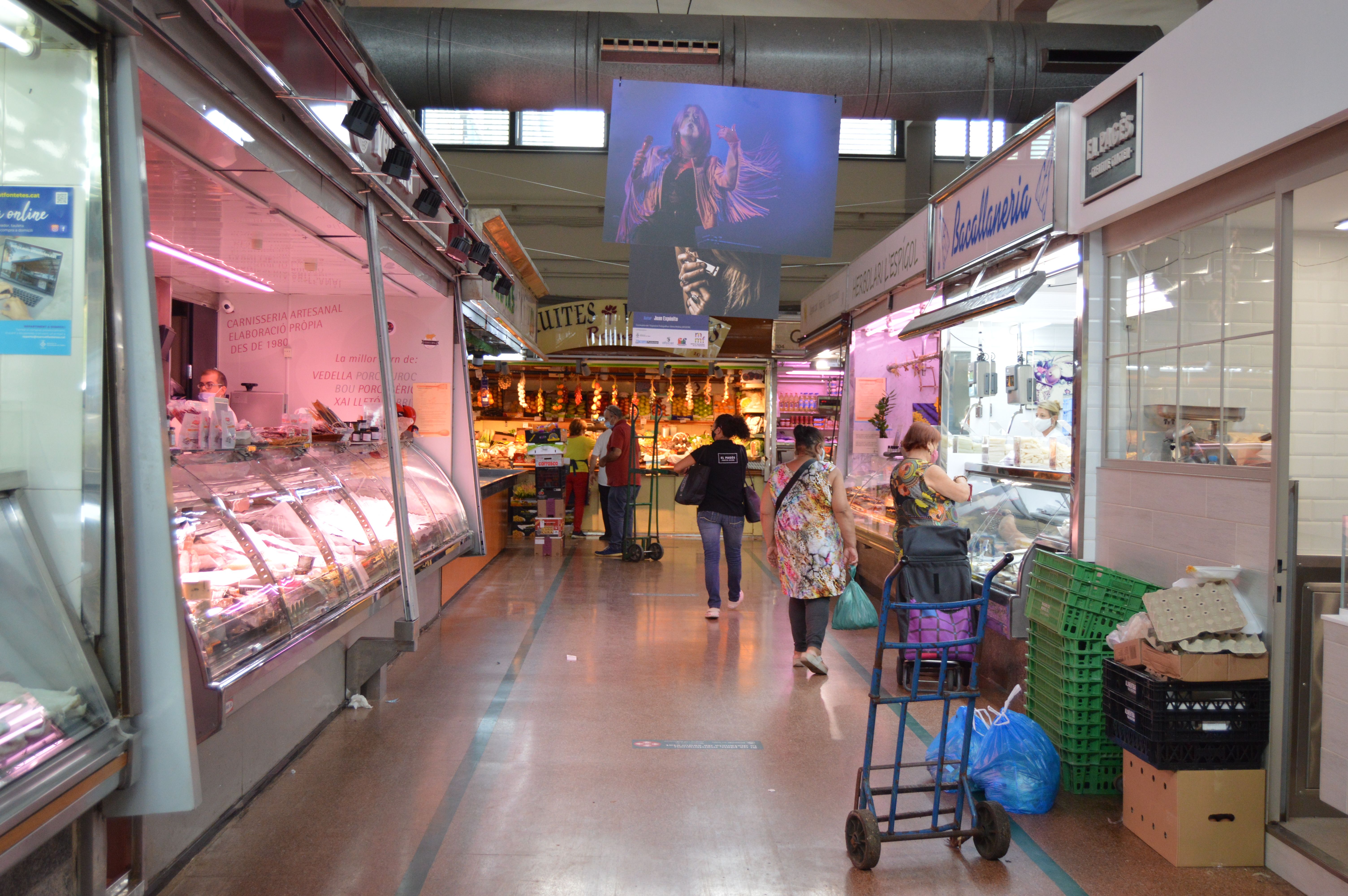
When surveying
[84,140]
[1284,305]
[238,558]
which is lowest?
[238,558]

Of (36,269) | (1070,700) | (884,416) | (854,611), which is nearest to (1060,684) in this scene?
(1070,700)

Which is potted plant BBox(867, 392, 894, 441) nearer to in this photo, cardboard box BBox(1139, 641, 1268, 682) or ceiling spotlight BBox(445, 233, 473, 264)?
ceiling spotlight BBox(445, 233, 473, 264)

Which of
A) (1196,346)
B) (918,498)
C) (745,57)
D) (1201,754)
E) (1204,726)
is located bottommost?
(1201,754)

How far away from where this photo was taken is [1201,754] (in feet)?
10.3

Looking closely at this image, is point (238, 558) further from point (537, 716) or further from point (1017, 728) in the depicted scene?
point (1017, 728)

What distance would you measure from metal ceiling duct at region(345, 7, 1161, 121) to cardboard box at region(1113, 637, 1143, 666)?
4989 mm

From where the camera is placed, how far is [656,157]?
5488 mm

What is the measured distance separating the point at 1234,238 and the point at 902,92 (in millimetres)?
3908

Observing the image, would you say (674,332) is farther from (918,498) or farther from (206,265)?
(206,265)

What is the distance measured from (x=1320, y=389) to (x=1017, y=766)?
1989 millimetres

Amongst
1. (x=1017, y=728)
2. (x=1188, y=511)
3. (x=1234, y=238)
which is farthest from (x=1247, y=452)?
(x=1017, y=728)

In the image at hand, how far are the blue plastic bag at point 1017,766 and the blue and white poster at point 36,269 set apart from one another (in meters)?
3.51

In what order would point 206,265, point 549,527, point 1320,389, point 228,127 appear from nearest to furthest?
point 228,127, point 1320,389, point 206,265, point 549,527

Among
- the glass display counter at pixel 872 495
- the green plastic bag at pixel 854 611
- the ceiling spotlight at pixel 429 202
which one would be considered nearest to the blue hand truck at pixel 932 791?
the green plastic bag at pixel 854 611
